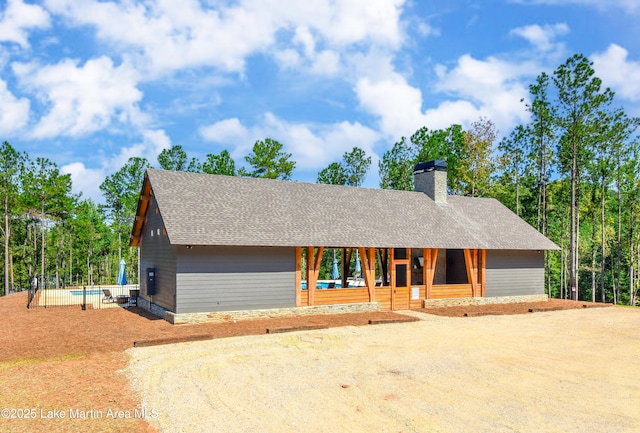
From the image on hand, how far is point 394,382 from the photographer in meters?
9.18

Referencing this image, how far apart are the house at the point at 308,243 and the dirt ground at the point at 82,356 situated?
1256 mm

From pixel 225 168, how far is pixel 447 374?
35313 millimetres

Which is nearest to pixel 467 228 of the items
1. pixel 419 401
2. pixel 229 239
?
pixel 229 239

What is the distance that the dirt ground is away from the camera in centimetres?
711

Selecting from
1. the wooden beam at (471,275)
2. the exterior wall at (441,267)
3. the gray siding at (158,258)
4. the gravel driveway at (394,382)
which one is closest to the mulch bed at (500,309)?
the wooden beam at (471,275)

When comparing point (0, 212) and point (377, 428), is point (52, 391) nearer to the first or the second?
point (377, 428)

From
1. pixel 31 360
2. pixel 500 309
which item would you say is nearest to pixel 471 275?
pixel 500 309

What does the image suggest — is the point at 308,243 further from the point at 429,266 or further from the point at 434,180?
the point at 434,180

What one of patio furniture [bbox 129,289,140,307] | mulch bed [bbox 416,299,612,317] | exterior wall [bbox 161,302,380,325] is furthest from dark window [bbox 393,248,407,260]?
patio furniture [bbox 129,289,140,307]

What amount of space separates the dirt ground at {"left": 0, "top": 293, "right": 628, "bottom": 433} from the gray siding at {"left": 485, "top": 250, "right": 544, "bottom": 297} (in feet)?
9.24

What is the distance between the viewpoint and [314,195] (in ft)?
73.3

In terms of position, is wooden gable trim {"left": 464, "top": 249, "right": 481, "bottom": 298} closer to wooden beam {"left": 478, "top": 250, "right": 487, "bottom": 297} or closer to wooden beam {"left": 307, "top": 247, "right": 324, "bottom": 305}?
wooden beam {"left": 478, "top": 250, "right": 487, "bottom": 297}

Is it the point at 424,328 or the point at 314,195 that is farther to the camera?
the point at 314,195

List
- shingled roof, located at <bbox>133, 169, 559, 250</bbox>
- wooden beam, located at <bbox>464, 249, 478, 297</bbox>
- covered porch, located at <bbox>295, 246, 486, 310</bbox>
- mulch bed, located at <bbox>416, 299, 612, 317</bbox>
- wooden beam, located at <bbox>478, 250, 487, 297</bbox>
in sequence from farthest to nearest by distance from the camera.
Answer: wooden beam, located at <bbox>478, 250, 487, 297</bbox>, wooden beam, located at <bbox>464, 249, 478, 297</bbox>, mulch bed, located at <bbox>416, 299, 612, 317</bbox>, covered porch, located at <bbox>295, 246, 486, 310</bbox>, shingled roof, located at <bbox>133, 169, 559, 250</bbox>
